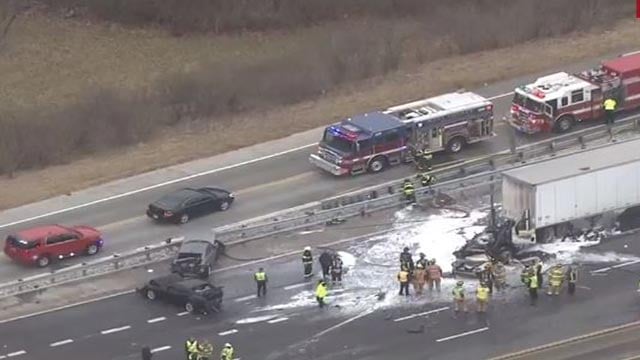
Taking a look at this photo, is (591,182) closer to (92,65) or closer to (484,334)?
(484,334)

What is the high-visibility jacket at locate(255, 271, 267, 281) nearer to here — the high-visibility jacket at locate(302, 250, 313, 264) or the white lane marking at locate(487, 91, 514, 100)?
the high-visibility jacket at locate(302, 250, 313, 264)

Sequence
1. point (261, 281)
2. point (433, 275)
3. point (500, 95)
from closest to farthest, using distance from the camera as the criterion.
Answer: point (433, 275), point (261, 281), point (500, 95)

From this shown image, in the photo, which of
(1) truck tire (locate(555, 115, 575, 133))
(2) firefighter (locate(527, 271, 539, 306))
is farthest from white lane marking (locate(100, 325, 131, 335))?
(1) truck tire (locate(555, 115, 575, 133))

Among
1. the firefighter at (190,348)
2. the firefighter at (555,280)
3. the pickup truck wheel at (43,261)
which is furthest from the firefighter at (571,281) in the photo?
the pickup truck wheel at (43,261)

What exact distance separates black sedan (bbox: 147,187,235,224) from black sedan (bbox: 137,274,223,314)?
19.9 ft

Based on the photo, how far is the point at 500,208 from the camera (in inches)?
2071

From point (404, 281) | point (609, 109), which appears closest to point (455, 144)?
point (609, 109)

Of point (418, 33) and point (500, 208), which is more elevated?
point (418, 33)

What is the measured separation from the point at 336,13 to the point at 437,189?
1372 inches

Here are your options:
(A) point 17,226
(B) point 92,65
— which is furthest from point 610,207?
(B) point 92,65

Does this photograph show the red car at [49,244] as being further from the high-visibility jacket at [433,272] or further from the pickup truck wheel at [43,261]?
the high-visibility jacket at [433,272]

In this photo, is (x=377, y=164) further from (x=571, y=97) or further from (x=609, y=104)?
(x=609, y=104)

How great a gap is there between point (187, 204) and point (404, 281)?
9.74 meters

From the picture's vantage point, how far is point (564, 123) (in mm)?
60844
